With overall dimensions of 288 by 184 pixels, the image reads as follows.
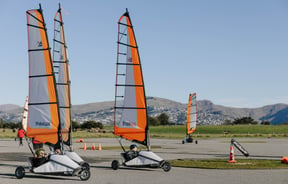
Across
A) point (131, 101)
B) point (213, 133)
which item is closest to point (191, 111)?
point (131, 101)

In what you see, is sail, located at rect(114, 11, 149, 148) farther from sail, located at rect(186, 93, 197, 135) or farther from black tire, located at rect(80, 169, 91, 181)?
sail, located at rect(186, 93, 197, 135)

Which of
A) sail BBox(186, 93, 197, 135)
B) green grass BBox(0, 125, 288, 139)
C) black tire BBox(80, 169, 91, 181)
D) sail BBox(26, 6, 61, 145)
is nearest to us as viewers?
black tire BBox(80, 169, 91, 181)

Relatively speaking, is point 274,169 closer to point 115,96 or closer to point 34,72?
point 115,96

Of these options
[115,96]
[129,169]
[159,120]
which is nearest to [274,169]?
[129,169]

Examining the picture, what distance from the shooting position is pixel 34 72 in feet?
59.4

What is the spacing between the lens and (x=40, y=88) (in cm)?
1794

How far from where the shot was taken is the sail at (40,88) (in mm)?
17766

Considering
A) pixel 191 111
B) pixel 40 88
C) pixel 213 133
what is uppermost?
pixel 40 88

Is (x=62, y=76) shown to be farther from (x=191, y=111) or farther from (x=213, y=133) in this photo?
(x=213, y=133)

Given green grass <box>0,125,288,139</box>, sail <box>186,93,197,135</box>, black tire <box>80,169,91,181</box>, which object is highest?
sail <box>186,93,197,135</box>

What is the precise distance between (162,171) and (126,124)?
10.2ft

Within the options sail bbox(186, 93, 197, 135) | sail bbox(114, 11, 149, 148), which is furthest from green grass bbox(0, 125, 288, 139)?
sail bbox(114, 11, 149, 148)

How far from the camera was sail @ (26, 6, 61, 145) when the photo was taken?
17.8 meters

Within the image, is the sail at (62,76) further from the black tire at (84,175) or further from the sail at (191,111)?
the sail at (191,111)
